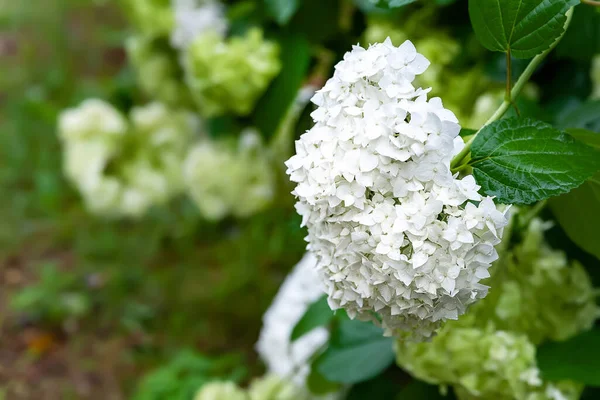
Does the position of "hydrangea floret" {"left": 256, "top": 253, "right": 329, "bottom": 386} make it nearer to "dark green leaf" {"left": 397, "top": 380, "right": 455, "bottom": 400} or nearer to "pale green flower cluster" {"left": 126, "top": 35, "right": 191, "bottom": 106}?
"dark green leaf" {"left": 397, "top": 380, "right": 455, "bottom": 400}

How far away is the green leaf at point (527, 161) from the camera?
1.41 feet

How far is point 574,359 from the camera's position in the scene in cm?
66

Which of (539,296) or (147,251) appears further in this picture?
(147,251)

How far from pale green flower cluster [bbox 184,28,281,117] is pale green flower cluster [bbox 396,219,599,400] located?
1.56 ft

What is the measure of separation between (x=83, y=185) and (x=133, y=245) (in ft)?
1.75

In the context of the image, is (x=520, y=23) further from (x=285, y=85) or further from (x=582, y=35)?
(x=285, y=85)

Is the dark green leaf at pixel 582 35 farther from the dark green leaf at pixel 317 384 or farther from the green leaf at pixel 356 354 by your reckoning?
the dark green leaf at pixel 317 384

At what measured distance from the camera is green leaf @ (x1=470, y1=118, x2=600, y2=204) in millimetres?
429

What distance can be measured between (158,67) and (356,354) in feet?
2.64

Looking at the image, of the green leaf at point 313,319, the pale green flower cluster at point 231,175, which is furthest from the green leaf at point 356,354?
the pale green flower cluster at point 231,175

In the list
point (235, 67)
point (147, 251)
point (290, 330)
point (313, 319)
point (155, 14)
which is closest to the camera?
point (313, 319)

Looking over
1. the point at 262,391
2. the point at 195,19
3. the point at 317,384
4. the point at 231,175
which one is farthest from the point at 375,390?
the point at 195,19

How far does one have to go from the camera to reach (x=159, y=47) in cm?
133

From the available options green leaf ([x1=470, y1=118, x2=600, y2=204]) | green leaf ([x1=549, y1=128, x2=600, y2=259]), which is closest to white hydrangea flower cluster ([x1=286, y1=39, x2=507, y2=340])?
green leaf ([x1=470, y1=118, x2=600, y2=204])
